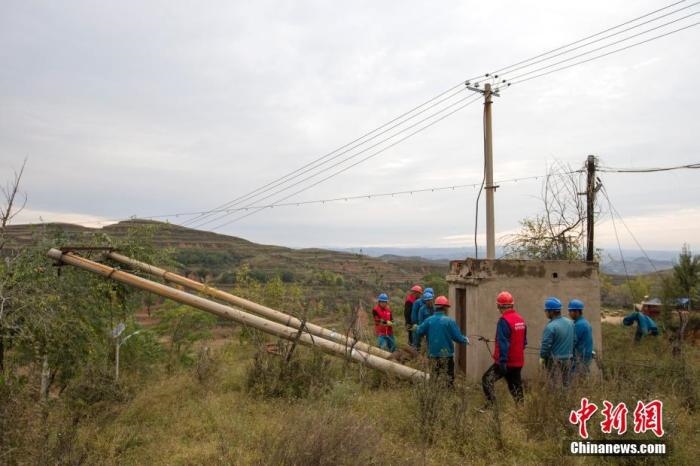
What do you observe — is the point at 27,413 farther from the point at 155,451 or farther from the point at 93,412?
the point at 93,412

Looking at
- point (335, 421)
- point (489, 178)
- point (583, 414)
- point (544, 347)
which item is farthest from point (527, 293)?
point (335, 421)

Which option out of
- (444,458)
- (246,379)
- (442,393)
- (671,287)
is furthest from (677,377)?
(671,287)

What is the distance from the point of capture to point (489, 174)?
40.3 feet

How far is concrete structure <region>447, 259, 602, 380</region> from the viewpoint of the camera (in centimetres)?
875

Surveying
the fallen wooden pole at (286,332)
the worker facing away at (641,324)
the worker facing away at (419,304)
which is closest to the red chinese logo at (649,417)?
the fallen wooden pole at (286,332)

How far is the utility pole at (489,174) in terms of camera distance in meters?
12.0

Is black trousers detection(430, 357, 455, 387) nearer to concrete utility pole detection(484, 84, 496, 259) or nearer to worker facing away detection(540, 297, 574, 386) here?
worker facing away detection(540, 297, 574, 386)

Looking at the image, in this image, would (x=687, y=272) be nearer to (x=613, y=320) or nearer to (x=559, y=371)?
(x=613, y=320)

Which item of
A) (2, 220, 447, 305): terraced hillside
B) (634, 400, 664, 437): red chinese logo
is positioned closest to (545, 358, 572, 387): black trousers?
(634, 400, 664, 437): red chinese logo

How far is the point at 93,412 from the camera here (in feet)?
24.7

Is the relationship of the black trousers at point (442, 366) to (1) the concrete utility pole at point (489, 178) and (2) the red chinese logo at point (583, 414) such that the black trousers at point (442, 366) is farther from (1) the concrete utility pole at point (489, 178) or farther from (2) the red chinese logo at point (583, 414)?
(1) the concrete utility pole at point (489, 178)

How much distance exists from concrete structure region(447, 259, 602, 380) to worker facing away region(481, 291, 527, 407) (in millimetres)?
1844

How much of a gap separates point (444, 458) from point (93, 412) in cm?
550

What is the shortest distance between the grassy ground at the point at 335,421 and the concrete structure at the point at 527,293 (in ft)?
2.95
